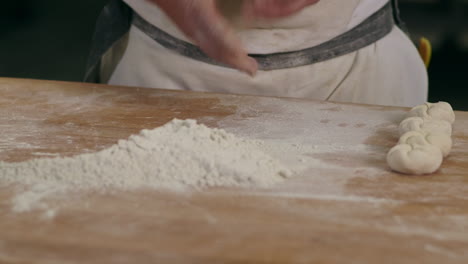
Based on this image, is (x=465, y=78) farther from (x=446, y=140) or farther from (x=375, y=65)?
(x=446, y=140)

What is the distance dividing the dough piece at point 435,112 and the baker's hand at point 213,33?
11.0 inches

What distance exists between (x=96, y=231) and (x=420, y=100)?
0.91 metres

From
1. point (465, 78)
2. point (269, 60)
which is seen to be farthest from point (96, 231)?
point (465, 78)

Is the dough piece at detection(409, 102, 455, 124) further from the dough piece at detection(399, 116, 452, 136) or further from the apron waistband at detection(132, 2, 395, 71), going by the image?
the apron waistband at detection(132, 2, 395, 71)

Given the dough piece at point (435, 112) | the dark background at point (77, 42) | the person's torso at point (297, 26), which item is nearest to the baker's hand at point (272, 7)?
the person's torso at point (297, 26)

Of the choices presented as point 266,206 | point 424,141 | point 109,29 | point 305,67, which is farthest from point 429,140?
point 109,29

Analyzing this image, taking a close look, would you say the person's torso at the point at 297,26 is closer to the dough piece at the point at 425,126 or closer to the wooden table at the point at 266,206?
the wooden table at the point at 266,206

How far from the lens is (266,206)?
710mm

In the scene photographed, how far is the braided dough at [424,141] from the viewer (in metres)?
0.80

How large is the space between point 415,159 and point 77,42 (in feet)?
11.3

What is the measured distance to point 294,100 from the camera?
3.61 feet

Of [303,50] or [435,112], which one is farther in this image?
[303,50]

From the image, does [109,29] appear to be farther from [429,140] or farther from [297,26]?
[429,140]

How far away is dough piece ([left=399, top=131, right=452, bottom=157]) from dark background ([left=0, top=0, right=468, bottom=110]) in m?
2.03
